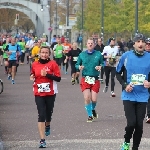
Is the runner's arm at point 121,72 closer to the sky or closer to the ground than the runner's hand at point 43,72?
closer to the sky

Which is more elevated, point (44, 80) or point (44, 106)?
point (44, 80)

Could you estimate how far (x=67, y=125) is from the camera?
15.4 meters

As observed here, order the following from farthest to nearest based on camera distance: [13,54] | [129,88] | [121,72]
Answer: [13,54]
[121,72]
[129,88]

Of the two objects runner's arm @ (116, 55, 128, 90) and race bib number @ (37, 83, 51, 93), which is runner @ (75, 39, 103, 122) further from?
runner's arm @ (116, 55, 128, 90)

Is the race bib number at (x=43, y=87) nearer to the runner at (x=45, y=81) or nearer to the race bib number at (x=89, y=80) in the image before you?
the runner at (x=45, y=81)

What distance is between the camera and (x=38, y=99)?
12484 mm

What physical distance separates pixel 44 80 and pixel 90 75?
386 cm

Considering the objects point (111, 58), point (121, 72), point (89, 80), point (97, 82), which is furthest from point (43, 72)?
point (111, 58)

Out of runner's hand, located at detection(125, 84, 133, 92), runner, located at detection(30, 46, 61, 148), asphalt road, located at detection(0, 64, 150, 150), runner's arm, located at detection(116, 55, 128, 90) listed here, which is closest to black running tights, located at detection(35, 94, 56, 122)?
runner, located at detection(30, 46, 61, 148)

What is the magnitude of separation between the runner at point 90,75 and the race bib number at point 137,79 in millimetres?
5277

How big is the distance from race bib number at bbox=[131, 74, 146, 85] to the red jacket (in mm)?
1973

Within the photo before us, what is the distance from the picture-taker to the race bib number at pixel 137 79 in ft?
35.6

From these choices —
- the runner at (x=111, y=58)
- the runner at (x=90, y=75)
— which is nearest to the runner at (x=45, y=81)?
the runner at (x=90, y=75)

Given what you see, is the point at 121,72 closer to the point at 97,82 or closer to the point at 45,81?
the point at 45,81
